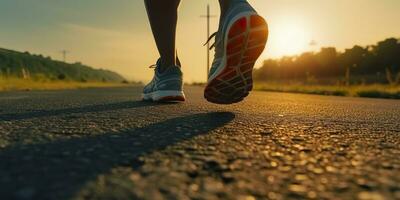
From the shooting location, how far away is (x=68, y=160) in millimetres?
850

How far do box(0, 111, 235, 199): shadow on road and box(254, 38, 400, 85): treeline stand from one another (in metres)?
40.2

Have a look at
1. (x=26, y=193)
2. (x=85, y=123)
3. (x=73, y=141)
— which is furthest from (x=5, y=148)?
(x=85, y=123)

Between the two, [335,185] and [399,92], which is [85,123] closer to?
[335,185]

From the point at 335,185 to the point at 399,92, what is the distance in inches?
368

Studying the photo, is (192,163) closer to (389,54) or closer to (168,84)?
(168,84)

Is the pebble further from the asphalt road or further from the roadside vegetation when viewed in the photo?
the roadside vegetation

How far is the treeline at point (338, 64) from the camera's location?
1882 inches

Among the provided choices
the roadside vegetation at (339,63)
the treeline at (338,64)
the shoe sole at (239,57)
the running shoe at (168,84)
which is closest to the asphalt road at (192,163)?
the shoe sole at (239,57)

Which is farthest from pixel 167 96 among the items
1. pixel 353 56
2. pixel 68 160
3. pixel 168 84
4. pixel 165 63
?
pixel 353 56

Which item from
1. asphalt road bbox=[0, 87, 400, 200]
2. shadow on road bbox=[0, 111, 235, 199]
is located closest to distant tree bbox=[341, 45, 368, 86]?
asphalt road bbox=[0, 87, 400, 200]

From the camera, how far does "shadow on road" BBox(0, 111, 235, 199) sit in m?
0.65

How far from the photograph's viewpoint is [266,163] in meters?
0.86

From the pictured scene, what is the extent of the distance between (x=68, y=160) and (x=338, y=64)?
58.1 metres

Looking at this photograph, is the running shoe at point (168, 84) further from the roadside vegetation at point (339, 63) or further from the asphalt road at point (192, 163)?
the roadside vegetation at point (339, 63)
